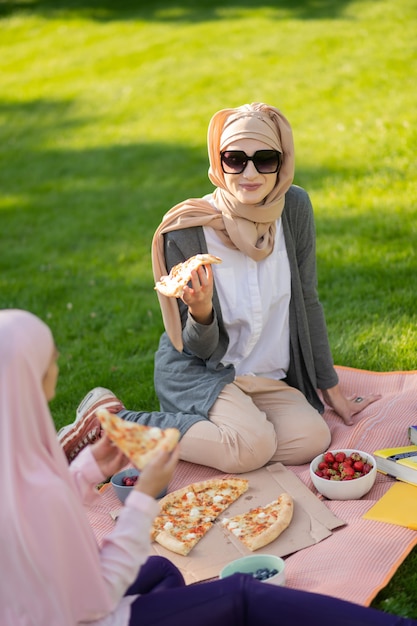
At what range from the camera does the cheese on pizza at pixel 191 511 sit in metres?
3.93

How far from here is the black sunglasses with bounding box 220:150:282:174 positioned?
14.8 ft

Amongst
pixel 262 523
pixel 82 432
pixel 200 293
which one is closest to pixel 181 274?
pixel 200 293

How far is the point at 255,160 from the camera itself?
178 inches

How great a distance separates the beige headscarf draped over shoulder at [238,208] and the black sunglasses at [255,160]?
2.1 inches

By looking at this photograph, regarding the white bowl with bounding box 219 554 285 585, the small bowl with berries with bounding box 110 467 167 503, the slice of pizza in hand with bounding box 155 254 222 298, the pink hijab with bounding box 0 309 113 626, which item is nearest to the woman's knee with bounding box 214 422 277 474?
the small bowl with berries with bounding box 110 467 167 503

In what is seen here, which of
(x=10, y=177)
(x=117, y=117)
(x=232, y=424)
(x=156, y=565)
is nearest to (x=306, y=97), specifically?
(x=117, y=117)

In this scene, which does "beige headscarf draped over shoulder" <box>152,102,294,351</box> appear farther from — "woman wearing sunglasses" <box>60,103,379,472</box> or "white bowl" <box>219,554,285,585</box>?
"white bowl" <box>219,554,285,585</box>

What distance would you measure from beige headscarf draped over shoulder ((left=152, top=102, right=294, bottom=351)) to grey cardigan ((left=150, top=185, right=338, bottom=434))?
0.07 m

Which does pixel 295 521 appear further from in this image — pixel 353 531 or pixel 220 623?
pixel 220 623

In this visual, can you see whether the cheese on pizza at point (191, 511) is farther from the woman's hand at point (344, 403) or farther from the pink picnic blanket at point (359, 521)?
the woman's hand at point (344, 403)

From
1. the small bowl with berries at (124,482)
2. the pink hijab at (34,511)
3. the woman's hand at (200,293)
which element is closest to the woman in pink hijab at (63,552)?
the pink hijab at (34,511)

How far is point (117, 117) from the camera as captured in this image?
40.4 ft

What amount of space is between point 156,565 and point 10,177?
8.85 metres

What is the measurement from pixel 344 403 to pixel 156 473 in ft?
8.14
